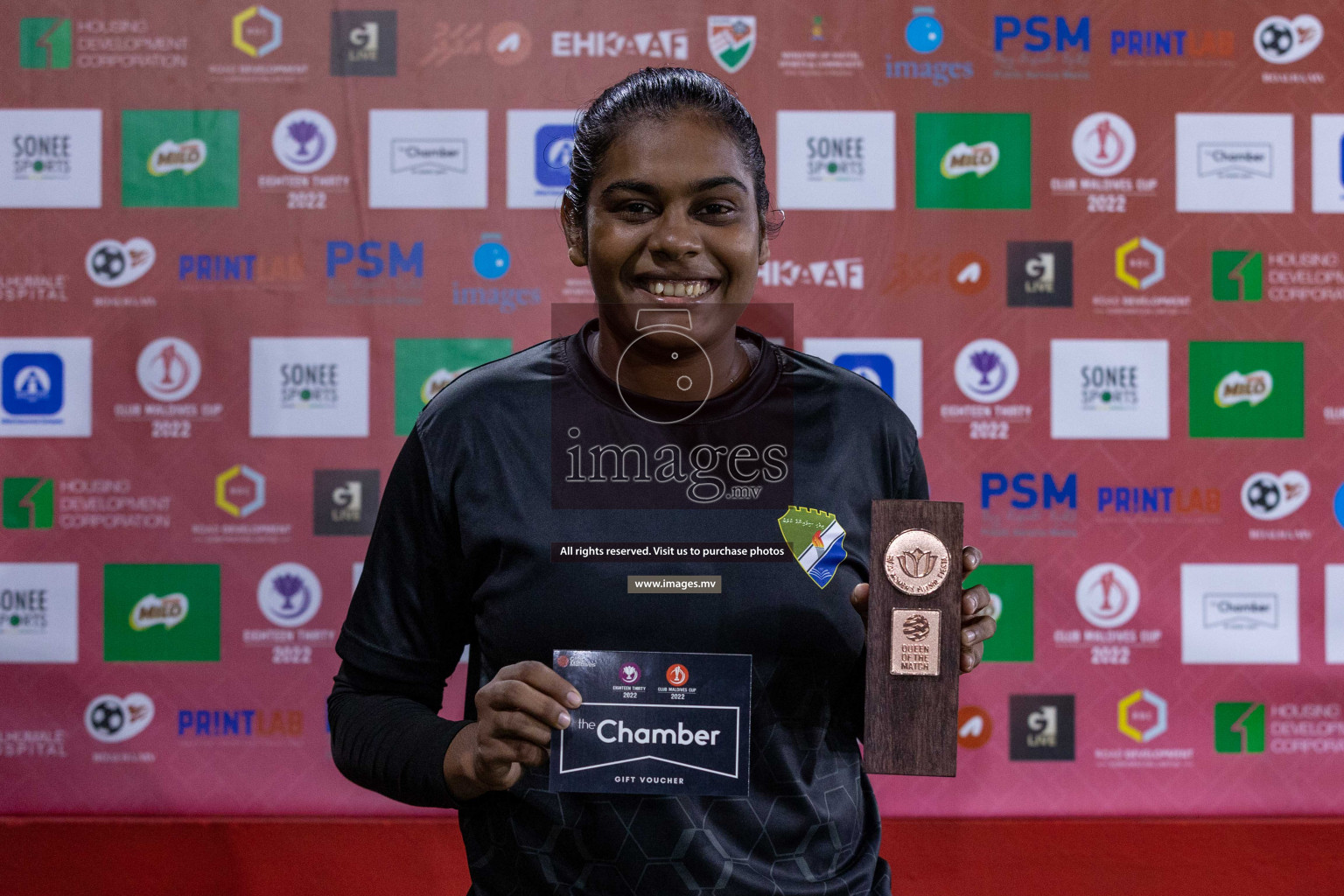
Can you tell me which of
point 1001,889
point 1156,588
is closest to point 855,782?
point 1001,889

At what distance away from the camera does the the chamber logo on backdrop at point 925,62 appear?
1.97m

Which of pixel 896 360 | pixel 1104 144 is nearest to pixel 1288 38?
pixel 1104 144

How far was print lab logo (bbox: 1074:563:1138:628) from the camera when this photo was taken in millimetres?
1968

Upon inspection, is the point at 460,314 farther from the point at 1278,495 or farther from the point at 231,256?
the point at 1278,495

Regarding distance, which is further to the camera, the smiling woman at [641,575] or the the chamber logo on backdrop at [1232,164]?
the the chamber logo on backdrop at [1232,164]

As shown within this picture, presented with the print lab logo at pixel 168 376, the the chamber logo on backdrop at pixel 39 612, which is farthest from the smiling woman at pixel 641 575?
the the chamber logo on backdrop at pixel 39 612

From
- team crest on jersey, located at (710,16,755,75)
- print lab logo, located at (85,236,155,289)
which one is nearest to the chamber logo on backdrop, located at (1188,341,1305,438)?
team crest on jersey, located at (710,16,755,75)

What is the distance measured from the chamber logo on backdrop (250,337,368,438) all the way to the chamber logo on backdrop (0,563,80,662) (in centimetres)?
53

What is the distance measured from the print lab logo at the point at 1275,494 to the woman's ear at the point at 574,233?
1717 millimetres

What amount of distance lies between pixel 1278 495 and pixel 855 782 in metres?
1.55

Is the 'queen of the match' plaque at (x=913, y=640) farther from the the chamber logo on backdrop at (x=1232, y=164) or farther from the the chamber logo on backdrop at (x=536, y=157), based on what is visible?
the the chamber logo on backdrop at (x=1232, y=164)

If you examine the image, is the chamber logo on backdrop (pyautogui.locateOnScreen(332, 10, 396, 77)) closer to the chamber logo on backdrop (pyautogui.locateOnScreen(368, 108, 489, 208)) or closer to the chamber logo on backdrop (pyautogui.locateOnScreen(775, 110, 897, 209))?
the chamber logo on backdrop (pyautogui.locateOnScreen(368, 108, 489, 208))

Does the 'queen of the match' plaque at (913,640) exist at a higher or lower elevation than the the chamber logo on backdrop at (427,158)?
lower

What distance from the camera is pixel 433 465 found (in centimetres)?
92
